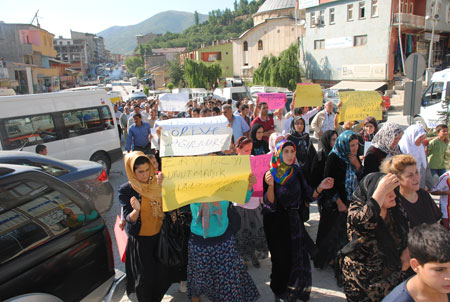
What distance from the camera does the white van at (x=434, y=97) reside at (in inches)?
482

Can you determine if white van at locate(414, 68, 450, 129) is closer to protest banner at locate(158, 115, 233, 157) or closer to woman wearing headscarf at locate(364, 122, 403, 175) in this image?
woman wearing headscarf at locate(364, 122, 403, 175)

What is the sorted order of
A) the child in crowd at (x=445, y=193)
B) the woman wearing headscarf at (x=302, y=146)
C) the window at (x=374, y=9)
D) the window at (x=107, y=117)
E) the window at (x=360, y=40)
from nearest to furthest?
the child in crowd at (x=445, y=193) → the woman wearing headscarf at (x=302, y=146) → the window at (x=107, y=117) → the window at (x=374, y=9) → the window at (x=360, y=40)

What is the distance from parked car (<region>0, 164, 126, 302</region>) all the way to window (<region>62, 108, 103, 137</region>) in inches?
235

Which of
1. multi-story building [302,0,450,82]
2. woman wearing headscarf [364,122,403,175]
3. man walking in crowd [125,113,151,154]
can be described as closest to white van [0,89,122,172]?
man walking in crowd [125,113,151,154]

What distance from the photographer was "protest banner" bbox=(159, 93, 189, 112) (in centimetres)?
1173

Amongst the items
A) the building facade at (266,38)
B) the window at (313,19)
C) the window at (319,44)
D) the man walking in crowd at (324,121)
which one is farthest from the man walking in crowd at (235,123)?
the building facade at (266,38)

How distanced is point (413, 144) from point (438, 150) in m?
1.63

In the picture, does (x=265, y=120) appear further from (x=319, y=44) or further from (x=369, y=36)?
(x=319, y=44)

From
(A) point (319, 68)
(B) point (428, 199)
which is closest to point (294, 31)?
(A) point (319, 68)

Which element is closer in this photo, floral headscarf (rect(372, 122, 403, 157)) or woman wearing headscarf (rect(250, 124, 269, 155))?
floral headscarf (rect(372, 122, 403, 157))

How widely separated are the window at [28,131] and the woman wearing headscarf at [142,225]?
17.6 ft

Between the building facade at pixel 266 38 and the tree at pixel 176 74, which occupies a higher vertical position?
the building facade at pixel 266 38

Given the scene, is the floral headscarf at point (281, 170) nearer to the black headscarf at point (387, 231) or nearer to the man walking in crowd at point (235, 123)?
the black headscarf at point (387, 231)

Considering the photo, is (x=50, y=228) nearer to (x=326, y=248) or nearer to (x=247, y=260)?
(x=247, y=260)
